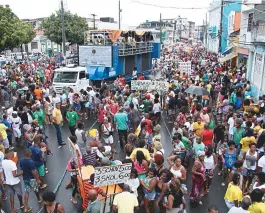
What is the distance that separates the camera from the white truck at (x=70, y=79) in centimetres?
1892

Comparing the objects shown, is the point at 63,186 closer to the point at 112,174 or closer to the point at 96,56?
the point at 112,174

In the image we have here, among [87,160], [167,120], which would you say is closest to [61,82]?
[167,120]

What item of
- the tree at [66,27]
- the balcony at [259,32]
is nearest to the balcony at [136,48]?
the balcony at [259,32]

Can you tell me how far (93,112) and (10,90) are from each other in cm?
746

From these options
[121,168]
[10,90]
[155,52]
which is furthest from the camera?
[155,52]

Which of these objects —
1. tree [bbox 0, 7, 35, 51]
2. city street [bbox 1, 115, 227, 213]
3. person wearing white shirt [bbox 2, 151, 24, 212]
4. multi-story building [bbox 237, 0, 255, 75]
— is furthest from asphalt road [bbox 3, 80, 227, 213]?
tree [bbox 0, 7, 35, 51]

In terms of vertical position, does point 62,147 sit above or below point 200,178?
below

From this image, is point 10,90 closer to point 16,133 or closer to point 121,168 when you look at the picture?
point 16,133

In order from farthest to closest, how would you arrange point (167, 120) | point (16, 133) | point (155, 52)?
1. point (155, 52)
2. point (167, 120)
3. point (16, 133)

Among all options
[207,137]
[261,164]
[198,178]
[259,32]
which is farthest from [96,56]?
[261,164]

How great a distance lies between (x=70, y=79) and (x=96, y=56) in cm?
401

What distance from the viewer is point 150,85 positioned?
1734cm

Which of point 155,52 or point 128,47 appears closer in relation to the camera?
point 128,47

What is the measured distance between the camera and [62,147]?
1249cm
